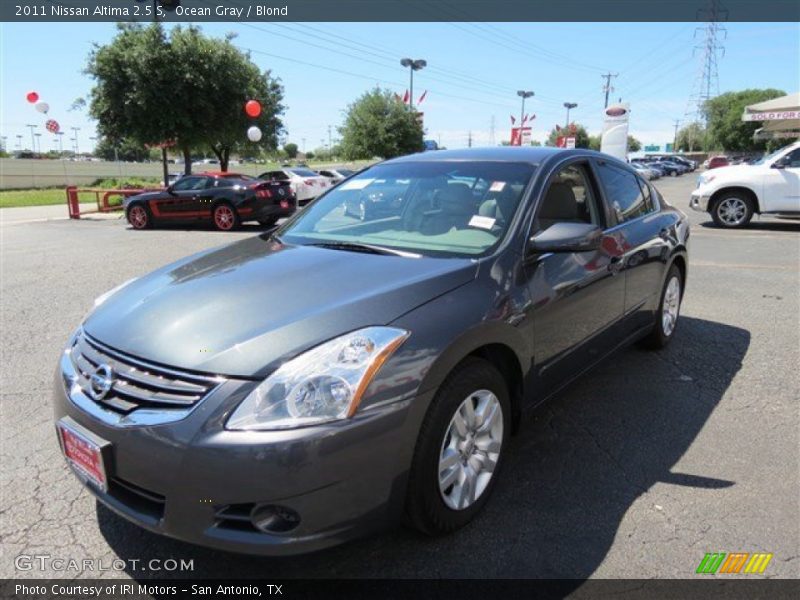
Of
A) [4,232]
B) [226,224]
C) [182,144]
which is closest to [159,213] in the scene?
[226,224]

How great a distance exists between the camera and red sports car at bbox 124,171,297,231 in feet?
46.6

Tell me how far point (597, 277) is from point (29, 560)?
3.17 meters

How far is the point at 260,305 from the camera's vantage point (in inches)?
95.0

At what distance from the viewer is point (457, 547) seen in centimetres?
247

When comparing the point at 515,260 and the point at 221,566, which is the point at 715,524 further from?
the point at 221,566

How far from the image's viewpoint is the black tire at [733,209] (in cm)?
1334

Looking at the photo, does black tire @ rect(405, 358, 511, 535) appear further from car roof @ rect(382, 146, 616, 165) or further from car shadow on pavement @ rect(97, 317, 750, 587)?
car roof @ rect(382, 146, 616, 165)

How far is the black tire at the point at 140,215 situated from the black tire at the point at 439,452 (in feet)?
47.7

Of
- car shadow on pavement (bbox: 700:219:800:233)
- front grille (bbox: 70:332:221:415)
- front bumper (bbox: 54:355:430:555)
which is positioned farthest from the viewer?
car shadow on pavement (bbox: 700:219:800:233)

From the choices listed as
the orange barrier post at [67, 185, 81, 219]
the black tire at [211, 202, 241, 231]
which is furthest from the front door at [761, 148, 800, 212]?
the orange barrier post at [67, 185, 81, 219]

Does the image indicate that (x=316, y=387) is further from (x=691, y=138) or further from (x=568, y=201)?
(x=691, y=138)

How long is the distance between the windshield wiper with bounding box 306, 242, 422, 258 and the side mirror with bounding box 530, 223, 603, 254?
1.94ft

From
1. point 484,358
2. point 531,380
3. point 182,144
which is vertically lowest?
point 531,380

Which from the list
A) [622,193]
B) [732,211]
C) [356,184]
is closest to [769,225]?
[732,211]
